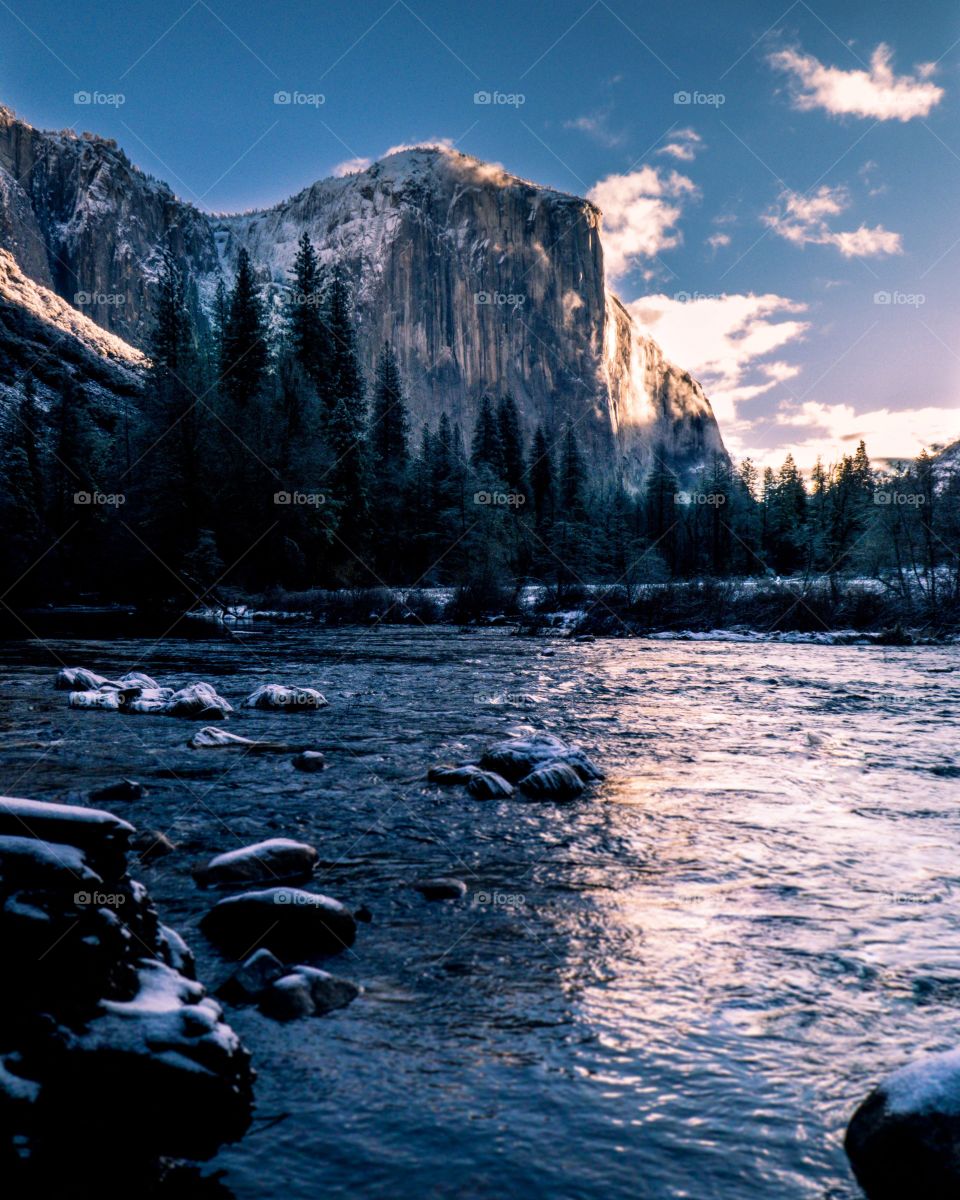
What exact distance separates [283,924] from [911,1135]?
9.19ft

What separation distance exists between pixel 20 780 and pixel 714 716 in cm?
901

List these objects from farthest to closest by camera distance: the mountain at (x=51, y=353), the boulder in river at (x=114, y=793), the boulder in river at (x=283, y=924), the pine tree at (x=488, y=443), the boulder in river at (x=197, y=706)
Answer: the mountain at (x=51, y=353)
the pine tree at (x=488, y=443)
the boulder in river at (x=197, y=706)
the boulder in river at (x=114, y=793)
the boulder in river at (x=283, y=924)

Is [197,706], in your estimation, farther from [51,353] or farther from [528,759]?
[51,353]

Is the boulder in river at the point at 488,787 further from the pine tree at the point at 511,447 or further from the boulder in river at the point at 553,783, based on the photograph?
the pine tree at the point at 511,447

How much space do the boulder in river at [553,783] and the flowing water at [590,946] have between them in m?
0.19

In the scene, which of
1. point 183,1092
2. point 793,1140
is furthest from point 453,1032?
point 793,1140

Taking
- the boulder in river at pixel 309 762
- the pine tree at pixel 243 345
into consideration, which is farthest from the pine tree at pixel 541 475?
the boulder in river at pixel 309 762

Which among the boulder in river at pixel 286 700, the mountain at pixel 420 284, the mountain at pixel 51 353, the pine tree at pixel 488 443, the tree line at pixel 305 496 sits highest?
the mountain at pixel 420 284

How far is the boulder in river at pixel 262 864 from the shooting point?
4465mm

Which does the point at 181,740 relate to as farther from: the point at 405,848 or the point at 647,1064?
the point at 647,1064

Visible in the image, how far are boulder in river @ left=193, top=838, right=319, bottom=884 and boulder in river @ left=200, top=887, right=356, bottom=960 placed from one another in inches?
24.7

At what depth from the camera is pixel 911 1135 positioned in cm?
215

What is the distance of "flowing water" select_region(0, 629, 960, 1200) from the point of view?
2.31m

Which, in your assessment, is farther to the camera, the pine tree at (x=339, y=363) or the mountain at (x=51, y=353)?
the mountain at (x=51, y=353)
